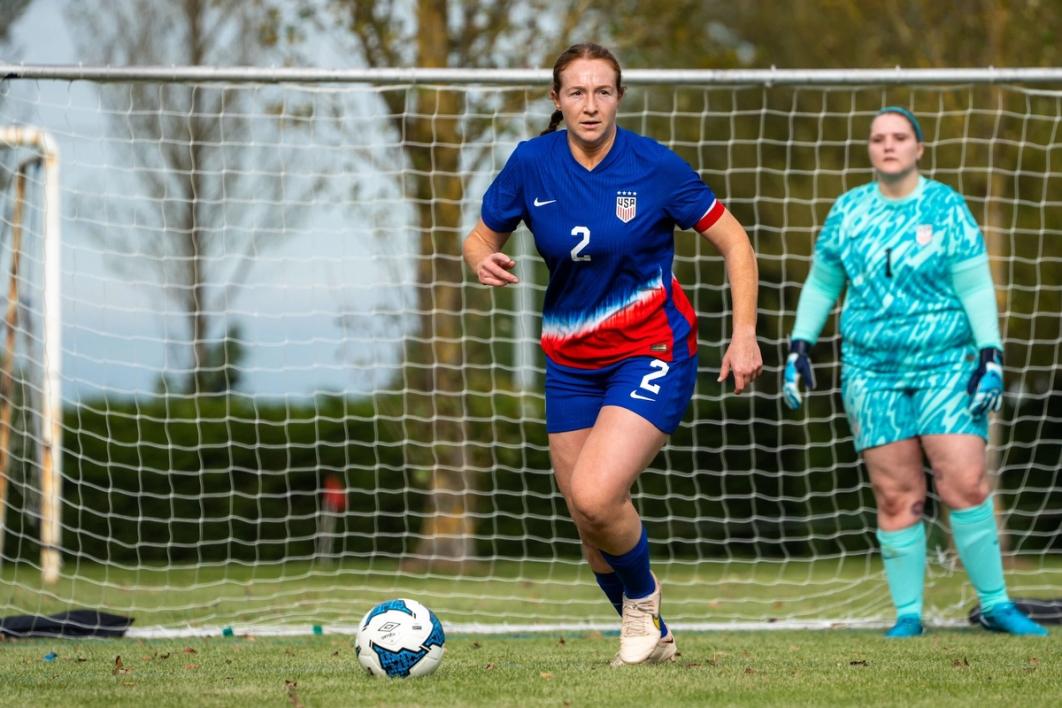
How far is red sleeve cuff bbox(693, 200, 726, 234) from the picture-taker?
460 centimetres

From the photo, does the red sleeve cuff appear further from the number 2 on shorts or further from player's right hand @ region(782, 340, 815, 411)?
player's right hand @ region(782, 340, 815, 411)

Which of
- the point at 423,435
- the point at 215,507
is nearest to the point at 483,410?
the point at 423,435

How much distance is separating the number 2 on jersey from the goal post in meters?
3.61

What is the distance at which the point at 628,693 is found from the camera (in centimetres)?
404

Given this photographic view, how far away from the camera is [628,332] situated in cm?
456

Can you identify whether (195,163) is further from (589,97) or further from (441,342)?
(589,97)

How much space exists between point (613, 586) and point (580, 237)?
128 cm

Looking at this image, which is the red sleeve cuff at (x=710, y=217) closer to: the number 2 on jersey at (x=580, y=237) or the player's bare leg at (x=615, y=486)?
the number 2 on jersey at (x=580, y=237)

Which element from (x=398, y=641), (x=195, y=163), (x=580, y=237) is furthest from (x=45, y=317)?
(x=195, y=163)

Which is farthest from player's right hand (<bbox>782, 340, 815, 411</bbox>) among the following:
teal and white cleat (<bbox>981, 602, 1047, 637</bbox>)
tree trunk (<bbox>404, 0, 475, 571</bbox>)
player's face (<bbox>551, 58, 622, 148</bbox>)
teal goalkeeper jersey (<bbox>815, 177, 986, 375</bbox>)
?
tree trunk (<bbox>404, 0, 475, 571</bbox>)

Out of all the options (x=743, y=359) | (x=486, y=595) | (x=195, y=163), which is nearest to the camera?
(x=743, y=359)

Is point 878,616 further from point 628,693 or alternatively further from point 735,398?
point 735,398

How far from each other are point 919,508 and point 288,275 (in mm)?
5514

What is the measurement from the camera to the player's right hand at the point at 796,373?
A: 600 centimetres
